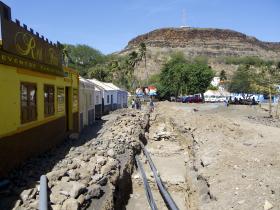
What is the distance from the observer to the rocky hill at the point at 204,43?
152625 mm

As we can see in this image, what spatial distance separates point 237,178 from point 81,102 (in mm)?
13368

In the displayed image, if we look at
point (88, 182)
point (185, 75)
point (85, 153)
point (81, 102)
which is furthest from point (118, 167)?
point (185, 75)

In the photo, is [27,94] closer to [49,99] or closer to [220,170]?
[49,99]

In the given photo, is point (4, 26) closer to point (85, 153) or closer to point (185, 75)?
point (85, 153)

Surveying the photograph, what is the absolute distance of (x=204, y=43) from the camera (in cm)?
16050

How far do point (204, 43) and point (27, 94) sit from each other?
6035 inches

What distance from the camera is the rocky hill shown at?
153 meters

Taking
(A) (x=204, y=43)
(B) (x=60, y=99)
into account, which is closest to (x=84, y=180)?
(B) (x=60, y=99)

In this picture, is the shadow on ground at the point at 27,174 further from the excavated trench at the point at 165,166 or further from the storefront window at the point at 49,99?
the excavated trench at the point at 165,166

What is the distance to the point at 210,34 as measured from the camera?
541ft

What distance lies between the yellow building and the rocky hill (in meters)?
130

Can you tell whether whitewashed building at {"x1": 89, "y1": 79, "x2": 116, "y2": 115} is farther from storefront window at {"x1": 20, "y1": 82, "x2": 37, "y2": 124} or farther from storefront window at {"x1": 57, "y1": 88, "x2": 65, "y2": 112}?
storefront window at {"x1": 20, "y1": 82, "x2": 37, "y2": 124}

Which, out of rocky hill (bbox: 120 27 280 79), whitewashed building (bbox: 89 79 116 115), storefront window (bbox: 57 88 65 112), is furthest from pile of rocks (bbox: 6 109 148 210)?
rocky hill (bbox: 120 27 280 79)

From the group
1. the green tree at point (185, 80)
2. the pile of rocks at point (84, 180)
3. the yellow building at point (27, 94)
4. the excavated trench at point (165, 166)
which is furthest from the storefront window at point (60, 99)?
the green tree at point (185, 80)
